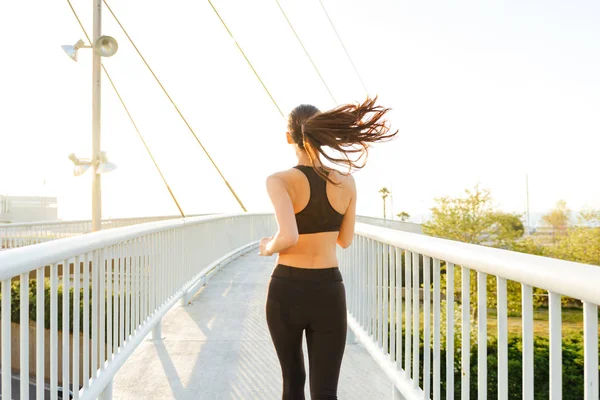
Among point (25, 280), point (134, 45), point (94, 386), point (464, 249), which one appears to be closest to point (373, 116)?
point (464, 249)

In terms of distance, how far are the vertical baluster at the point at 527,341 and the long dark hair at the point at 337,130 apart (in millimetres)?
864

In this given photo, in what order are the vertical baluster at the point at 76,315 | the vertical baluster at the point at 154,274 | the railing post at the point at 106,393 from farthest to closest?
the vertical baluster at the point at 154,274 → the railing post at the point at 106,393 → the vertical baluster at the point at 76,315

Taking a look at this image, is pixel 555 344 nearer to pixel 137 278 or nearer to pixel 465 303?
pixel 465 303

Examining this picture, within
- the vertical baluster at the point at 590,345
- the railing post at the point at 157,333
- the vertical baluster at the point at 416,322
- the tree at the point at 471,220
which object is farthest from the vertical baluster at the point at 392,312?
the tree at the point at 471,220

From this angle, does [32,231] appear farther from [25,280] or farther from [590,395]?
[590,395]

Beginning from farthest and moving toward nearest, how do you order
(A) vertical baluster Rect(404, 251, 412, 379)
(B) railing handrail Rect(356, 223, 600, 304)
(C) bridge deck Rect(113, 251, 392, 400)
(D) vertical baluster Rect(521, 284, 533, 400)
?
(C) bridge deck Rect(113, 251, 392, 400) → (A) vertical baluster Rect(404, 251, 412, 379) → (D) vertical baluster Rect(521, 284, 533, 400) → (B) railing handrail Rect(356, 223, 600, 304)

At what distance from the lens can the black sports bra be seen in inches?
75.4

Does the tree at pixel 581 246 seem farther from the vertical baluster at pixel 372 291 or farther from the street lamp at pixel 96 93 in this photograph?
the vertical baluster at pixel 372 291

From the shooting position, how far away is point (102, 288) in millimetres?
2553

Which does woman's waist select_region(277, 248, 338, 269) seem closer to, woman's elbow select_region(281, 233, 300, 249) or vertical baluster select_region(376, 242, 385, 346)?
woman's elbow select_region(281, 233, 300, 249)

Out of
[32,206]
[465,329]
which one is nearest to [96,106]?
[465,329]

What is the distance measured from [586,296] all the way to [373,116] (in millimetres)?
1203

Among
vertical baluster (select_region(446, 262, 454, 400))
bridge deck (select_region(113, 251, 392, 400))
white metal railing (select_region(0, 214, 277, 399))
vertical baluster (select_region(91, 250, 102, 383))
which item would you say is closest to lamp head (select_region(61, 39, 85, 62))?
white metal railing (select_region(0, 214, 277, 399))

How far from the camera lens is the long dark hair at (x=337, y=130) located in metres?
1.95
